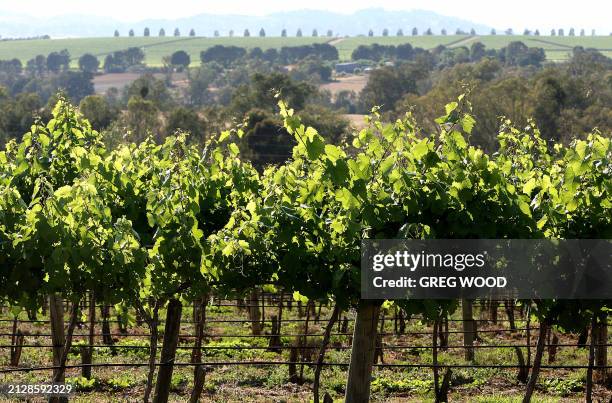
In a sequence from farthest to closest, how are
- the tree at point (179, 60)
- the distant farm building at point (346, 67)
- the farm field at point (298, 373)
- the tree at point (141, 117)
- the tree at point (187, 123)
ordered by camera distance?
the tree at point (179, 60) < the distant farm building at point (346, 67) < the tree at point (141, 117) < the tree at point (187, 123) < the farm field at point (298, 373)

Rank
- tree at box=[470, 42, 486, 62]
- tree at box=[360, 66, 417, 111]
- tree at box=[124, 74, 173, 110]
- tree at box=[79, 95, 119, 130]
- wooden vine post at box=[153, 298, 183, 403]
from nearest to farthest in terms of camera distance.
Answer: wooden vine post at box=[153, 298, 183, 403] → tree at box=[79, 95, 119, 130] → tree at box=[124, 74, 173, 110] → tree at box=[360, 66, 417, 111] → tree at box=[470, 42, 486, 62]

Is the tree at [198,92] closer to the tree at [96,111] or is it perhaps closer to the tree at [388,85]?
the tree at [388,85]

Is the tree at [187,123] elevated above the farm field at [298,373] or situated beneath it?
situated beneath

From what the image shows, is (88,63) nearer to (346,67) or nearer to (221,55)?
(221,55)

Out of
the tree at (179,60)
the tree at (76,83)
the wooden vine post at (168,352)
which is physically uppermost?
the wooden vine post at (168,352)

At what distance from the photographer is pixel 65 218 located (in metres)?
8.45

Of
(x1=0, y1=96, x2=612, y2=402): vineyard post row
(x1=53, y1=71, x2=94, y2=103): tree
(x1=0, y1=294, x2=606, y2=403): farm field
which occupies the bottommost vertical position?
(x1=53, y1=71, x2=94, y2=103): tree

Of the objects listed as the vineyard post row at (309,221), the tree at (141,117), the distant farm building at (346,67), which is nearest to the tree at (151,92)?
the tree at (141,117)

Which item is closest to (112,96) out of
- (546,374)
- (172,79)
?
(172,79)

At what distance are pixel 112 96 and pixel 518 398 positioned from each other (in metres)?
117

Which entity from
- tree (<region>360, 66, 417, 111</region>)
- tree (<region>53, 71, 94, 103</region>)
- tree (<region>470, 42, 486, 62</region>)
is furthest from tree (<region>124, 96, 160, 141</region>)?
tree (<region>470, 42, 486, 62</region>)

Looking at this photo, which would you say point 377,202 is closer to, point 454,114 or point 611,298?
point 454,114

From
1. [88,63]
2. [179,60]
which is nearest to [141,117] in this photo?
[179,60]

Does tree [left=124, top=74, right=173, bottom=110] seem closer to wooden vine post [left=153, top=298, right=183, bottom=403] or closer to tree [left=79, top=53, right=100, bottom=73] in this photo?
wooden vine post [left=153, top=298, right=183, bottom=403]
